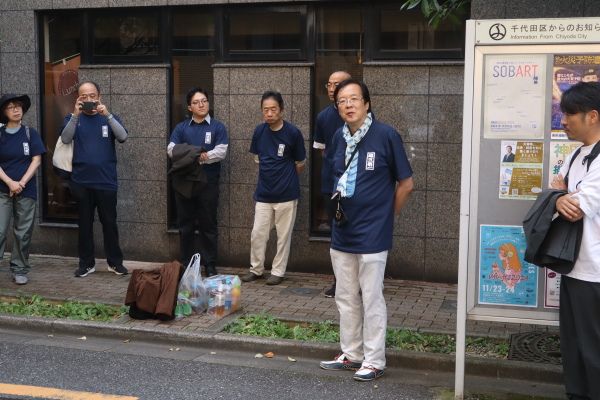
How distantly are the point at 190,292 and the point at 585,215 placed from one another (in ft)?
12.2

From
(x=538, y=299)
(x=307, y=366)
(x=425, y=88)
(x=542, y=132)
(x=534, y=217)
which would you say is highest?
(x=425, y=88)

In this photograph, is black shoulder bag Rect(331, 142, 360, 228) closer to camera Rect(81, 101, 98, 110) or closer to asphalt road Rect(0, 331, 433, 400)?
asphalt road Rect(0, 331, 433, 400)

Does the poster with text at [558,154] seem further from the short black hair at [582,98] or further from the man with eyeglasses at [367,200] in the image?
the man with eyeglasses at [367,200]

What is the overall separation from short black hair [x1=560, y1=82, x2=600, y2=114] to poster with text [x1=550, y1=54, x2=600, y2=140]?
358 mm

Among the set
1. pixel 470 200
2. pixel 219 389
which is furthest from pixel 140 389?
pixel 470 200

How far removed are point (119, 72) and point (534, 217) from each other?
6.34 metres

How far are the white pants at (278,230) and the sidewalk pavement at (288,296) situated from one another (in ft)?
0.73

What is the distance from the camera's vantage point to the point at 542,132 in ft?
15.3

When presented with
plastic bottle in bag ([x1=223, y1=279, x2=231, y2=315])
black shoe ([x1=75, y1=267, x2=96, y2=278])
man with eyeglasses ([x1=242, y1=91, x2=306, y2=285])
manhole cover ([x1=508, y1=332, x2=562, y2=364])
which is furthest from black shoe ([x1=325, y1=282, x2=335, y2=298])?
black shoe ([x1=75, y1=267, x2=96, y2=278])

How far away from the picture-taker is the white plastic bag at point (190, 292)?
6.70m

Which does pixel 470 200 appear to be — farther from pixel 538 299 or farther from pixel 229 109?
pixel 229 109

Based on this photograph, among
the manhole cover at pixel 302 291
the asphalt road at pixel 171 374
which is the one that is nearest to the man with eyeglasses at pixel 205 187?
the manhole cover at pixel 302 291

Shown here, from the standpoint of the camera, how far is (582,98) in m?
4.18

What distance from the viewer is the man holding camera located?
8398 millimetres
